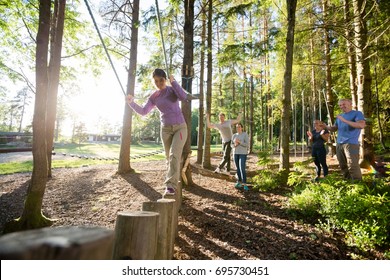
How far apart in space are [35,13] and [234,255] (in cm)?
1185

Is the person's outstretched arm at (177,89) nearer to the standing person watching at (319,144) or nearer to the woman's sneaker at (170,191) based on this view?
→ the woman's sneaker at (170,191)

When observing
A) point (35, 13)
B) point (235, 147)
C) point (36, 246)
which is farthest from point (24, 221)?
point (35, 13)

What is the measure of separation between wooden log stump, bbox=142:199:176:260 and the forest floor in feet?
2.11

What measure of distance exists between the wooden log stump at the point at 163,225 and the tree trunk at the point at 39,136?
3.22 m

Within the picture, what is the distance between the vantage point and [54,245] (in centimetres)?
80

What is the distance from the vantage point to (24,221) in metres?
4.73

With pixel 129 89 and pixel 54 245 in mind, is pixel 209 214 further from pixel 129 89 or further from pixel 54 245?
pixel 129 89

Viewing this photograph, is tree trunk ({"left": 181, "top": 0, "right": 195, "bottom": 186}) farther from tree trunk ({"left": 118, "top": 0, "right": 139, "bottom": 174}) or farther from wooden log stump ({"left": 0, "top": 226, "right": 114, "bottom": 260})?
wooden log stump ({"left": 0, "top": 226, "right": 114, "bottom": 260})

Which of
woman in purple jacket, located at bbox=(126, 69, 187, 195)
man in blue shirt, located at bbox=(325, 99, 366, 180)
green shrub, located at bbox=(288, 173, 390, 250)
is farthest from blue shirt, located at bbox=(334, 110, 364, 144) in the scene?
woman in purple jacket, located at bbox=(126, 69, 187, 195)

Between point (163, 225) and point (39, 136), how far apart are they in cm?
346

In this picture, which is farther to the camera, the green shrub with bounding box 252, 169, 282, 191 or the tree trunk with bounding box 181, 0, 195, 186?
the green shrub with bounding box 252, 169, 282, 191

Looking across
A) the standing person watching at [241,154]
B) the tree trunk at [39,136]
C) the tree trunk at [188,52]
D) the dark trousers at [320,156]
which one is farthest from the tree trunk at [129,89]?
the dark trousers at [320,156]

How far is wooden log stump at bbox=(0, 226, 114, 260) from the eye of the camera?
79 centimetres
